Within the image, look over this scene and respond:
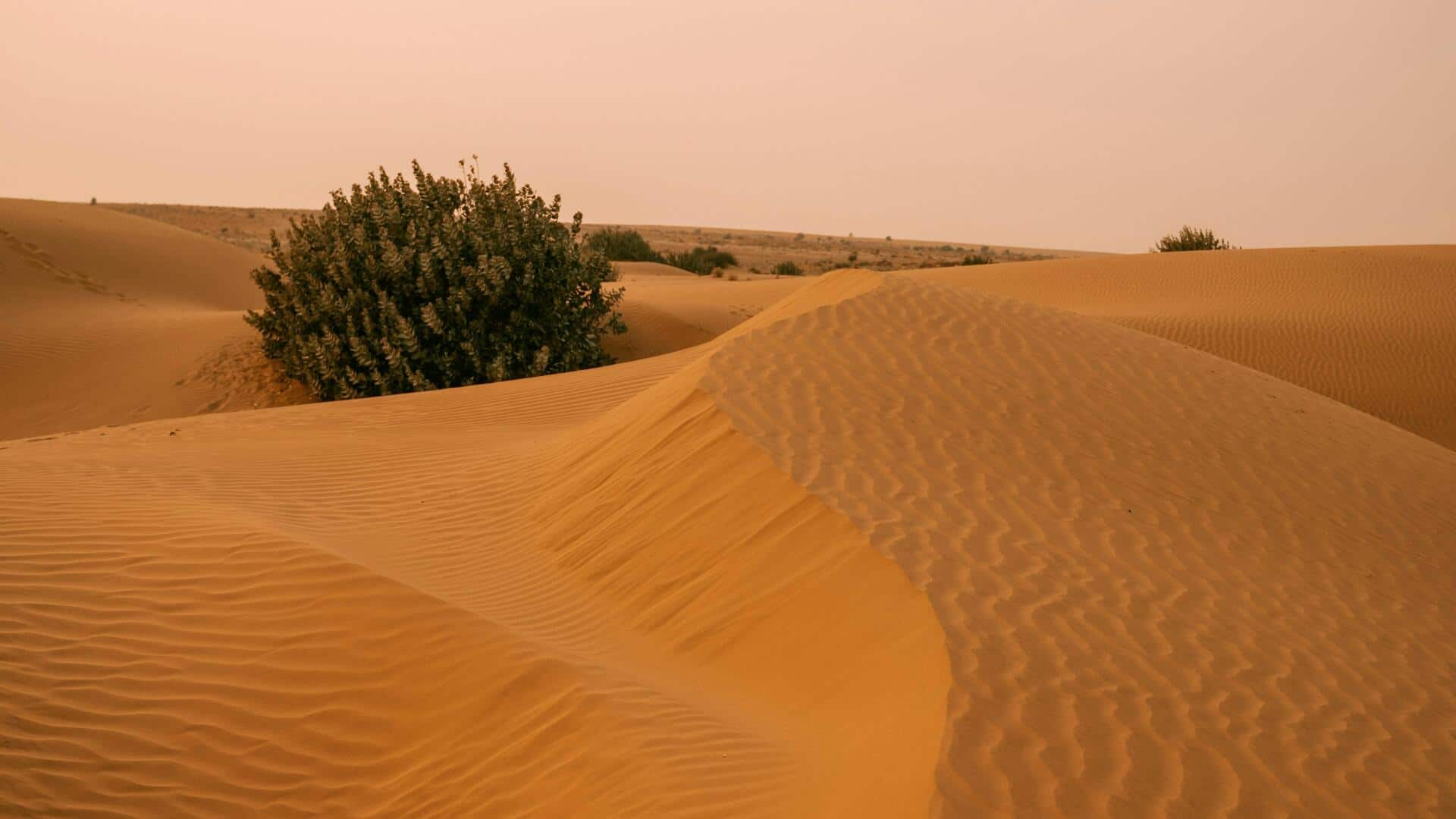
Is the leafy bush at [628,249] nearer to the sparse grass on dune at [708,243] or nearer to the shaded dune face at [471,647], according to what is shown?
the sparse grass on dune at [708,243]

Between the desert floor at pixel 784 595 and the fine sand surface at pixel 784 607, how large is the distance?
0.08 feet

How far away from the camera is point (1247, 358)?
55.5 ft

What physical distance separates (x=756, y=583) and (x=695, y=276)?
96.6ft

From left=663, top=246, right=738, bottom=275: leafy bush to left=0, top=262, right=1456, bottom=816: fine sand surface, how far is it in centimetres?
3019

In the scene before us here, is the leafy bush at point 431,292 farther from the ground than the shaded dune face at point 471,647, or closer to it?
farther from the ground

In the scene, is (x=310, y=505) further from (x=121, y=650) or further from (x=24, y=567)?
(x=121, y=650)

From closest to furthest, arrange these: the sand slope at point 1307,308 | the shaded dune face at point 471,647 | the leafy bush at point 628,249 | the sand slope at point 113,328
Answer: the shaded dune face at point 471,647 < the sand slope at point 1307,308 < the sand slope at point 113,328 < the leafy bush at point 628,249

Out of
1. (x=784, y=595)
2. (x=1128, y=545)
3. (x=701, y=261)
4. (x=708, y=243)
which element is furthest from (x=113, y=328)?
(x=708, y=243)

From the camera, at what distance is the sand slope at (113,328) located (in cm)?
1739

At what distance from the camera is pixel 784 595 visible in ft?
19.1

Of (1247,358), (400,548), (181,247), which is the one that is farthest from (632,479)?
(181,247)

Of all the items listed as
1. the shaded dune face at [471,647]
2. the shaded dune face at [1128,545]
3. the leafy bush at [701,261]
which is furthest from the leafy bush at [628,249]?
the shaded dune face at [471,647]

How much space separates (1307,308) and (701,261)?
980 inches

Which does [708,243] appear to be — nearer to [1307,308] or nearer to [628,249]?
[628,249]
